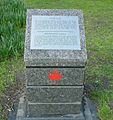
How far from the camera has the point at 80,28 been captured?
479 centimetres

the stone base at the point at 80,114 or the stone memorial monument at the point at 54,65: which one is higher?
the stone memorial monument at the point at 54,65

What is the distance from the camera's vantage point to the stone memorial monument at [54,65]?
4.56 meters

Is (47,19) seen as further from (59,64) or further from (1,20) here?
(1,20)

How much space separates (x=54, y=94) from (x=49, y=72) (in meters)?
0.32

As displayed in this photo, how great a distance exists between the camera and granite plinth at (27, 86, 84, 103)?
472 centimetres

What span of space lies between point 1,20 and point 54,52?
419 centimetres

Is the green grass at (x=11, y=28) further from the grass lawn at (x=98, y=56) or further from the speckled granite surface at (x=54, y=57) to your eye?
the speckled granite surface at (x=54, y=57)

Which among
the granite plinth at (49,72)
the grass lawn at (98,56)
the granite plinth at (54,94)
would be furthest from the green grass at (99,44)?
the granite plinth at (49,72)

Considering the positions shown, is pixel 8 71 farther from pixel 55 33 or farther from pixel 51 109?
pixel 55 33

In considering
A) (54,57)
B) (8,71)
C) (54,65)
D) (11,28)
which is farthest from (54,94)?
(11,28)

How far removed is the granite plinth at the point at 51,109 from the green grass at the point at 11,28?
7.39ft

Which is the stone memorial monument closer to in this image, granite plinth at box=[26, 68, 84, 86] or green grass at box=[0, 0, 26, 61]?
granite plinth at box=[26, 68, 84, 86]

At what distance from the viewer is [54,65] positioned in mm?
4566

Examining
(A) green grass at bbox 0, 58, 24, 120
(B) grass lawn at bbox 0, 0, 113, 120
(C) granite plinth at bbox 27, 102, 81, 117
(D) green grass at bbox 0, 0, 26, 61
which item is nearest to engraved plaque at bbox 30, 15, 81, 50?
(C) granite plinth at bbox 27, 102, 81, 117
